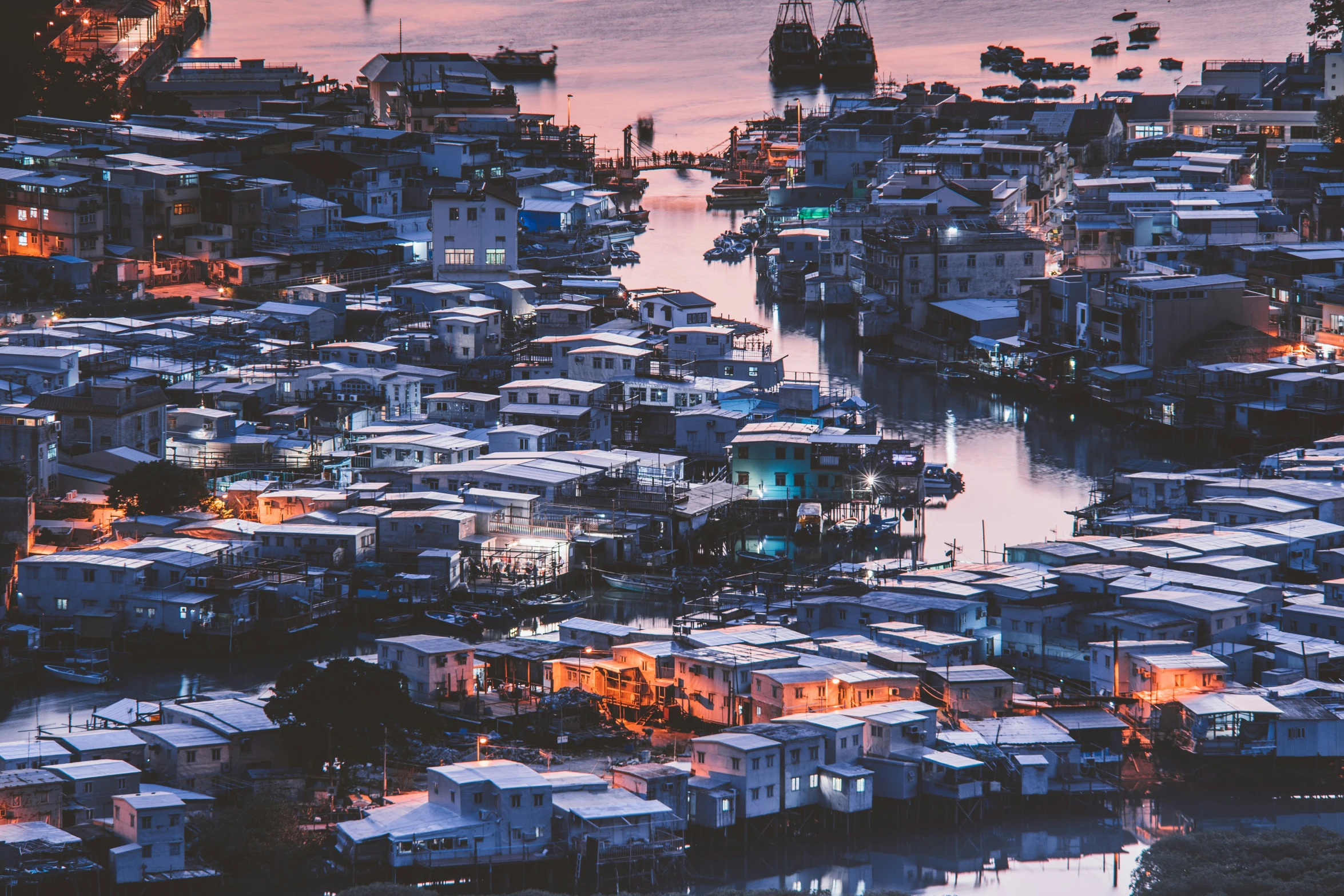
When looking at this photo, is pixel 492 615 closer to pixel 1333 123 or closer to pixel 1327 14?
pixel 1327 14

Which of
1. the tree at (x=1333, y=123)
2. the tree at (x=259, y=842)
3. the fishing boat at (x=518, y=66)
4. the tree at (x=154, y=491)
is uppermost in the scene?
the fishing boat at (x=518, y=66)

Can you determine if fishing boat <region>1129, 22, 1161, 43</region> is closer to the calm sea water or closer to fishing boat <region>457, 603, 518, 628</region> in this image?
the calm sea water

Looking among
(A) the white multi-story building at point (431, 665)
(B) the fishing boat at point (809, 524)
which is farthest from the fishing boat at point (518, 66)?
(A) the white multi-story building at point (431, 665)

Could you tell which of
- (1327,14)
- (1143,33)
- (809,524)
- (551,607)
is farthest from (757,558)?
(1143,33)

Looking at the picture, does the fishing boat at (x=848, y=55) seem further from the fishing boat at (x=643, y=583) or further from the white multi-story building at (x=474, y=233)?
the fishing boat at (x=643, y=583)

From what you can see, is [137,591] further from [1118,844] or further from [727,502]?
[1118,844]

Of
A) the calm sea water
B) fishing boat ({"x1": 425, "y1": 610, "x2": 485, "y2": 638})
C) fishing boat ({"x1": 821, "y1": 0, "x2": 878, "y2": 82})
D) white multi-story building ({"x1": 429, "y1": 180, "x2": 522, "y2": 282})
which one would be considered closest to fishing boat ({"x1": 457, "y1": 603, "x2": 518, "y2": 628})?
fishing boat ({"x1": 425, "y1": 610, "x2": 485, "y2": 638})

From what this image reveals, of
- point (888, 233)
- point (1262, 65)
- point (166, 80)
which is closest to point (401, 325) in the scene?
point (888, 233)
